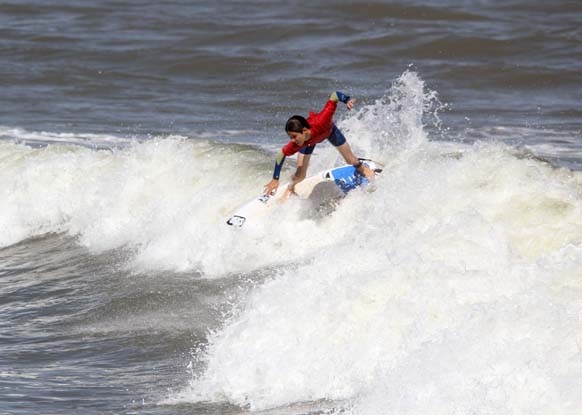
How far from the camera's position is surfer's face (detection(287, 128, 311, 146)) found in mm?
11922

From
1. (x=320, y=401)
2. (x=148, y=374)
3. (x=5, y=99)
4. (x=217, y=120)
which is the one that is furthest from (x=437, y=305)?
(x=5, y=99)

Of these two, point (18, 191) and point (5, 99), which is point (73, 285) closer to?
point (18, 191)

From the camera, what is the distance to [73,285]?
12.7 metres

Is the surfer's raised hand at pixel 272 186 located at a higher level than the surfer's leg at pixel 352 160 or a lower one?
lower

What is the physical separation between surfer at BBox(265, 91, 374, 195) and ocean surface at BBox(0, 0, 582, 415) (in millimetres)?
340

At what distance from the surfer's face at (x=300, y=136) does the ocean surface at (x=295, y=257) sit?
1.01m

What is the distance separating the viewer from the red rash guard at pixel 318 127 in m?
12.2

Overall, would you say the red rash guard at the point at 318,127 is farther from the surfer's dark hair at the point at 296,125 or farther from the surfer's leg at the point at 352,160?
the surfer's leg at the point at 352,160

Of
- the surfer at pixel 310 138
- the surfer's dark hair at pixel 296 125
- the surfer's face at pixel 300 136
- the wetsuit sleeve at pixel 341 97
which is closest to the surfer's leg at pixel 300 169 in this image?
the surfer at pixel 310 138

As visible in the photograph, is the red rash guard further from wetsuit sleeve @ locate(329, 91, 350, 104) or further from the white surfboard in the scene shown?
the white surfboard

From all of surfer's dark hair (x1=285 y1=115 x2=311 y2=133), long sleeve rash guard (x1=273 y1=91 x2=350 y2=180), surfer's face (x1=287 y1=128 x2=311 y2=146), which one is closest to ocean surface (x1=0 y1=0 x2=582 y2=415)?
long sleeve rash guard (x1=273 y1=91 x2=350 y2=180)

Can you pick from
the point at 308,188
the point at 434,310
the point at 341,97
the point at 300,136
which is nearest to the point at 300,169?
the point at 308,188

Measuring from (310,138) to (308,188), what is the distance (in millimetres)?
881

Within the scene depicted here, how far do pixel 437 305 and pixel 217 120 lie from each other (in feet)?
42.1
